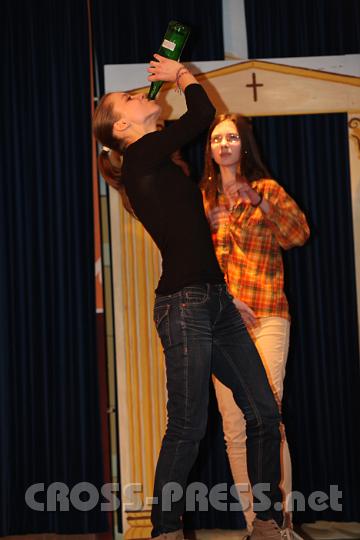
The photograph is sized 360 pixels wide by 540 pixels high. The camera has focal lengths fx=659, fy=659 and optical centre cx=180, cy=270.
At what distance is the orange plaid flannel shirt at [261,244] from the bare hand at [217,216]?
0.01 metres

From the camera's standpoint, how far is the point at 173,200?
1802 mm

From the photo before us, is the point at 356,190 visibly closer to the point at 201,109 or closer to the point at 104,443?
the point at 201,109

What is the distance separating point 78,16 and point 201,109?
1.34 meters

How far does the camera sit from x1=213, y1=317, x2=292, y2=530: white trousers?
2301 millimetres

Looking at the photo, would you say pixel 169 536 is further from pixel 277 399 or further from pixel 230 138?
pixel 230 138

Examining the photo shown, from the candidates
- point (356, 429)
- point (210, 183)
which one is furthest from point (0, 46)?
point (356, 429)

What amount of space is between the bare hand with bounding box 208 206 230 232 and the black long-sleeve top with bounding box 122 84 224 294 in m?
0.58

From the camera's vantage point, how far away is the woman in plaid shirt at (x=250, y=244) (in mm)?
2312

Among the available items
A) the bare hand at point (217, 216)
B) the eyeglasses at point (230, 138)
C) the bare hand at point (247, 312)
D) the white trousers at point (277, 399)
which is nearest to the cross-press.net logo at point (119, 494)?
the white trousers at point (277, 399)

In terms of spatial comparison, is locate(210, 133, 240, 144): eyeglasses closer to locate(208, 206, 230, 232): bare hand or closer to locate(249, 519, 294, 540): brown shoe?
locate(208, 206, 230, 232): bare hand

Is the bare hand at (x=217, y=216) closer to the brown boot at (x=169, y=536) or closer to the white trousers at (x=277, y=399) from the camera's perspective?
the white trousers at (x=277, y=399)

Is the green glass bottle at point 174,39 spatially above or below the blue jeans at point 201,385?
above

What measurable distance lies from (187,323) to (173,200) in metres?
0.34

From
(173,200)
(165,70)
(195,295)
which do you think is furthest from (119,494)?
(165,70)
